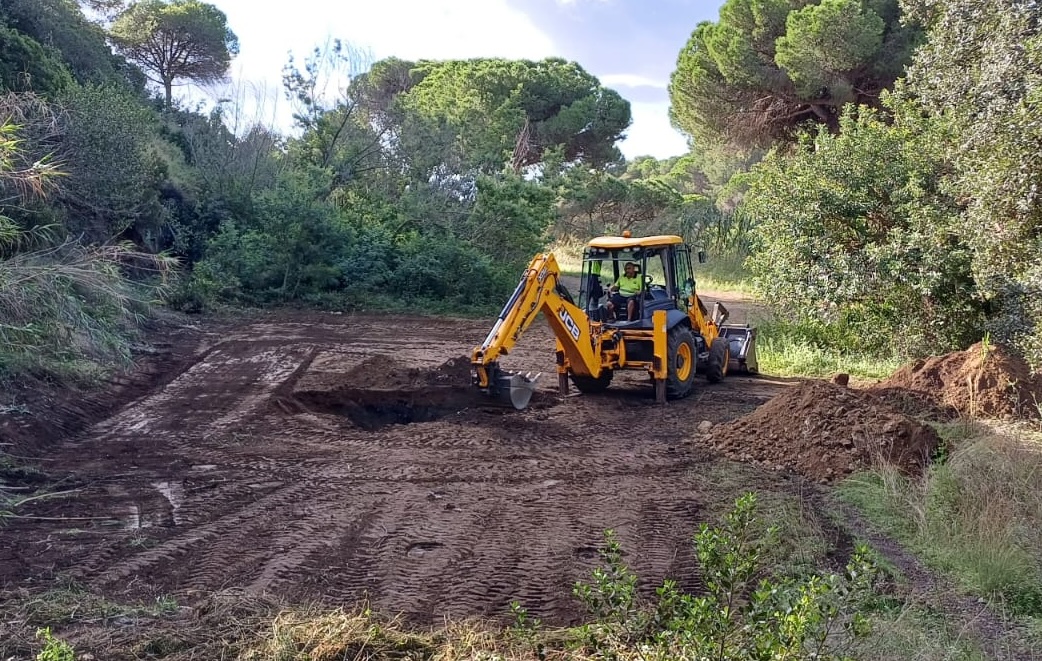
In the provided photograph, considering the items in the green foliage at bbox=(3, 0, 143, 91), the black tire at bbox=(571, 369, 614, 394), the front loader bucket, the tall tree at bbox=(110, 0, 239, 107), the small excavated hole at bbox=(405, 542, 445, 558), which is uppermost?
the tall tree at bbox=(110, 0, 239, 107)

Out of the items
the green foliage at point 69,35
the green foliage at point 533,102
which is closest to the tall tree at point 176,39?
the green foliage at point 69,35

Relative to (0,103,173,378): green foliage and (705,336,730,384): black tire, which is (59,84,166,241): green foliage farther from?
(705,336,730,384): black tire

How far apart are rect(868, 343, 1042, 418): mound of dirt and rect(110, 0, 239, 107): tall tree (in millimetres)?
28645

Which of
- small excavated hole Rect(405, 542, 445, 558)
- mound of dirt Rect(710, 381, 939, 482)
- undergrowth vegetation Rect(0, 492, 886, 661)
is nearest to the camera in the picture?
undergrowth vegetation Rect(0, 492, 886, 661)

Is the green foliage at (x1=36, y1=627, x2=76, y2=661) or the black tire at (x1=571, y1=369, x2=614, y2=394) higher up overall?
the black tire at (x1=571, y1=369, x2=614, y2=394)

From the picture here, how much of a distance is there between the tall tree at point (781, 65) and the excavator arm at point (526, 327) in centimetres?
1334

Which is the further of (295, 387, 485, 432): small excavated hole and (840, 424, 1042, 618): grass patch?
(295, 387, 485, 432): small excavated hole

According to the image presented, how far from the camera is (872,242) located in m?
12.5

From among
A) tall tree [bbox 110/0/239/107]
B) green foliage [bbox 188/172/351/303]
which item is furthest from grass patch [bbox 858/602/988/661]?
tall tree [bbox 110/0/239/107]

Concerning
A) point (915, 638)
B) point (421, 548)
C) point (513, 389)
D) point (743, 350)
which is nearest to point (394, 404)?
point (513, 389)

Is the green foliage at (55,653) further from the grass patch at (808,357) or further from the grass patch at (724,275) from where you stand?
the grass patch at (724,275)

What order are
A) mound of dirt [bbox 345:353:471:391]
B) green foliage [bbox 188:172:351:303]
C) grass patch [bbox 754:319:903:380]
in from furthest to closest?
1. green foliage [bbox 188:172:351:303]
2. grass patch [bbox 754:319:903:380]
3. mound of dirt [bbox 345:353:471:391]

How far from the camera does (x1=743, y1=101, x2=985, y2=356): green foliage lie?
451 inches

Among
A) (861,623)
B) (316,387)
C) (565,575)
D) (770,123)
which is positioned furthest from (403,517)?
(770,123)
